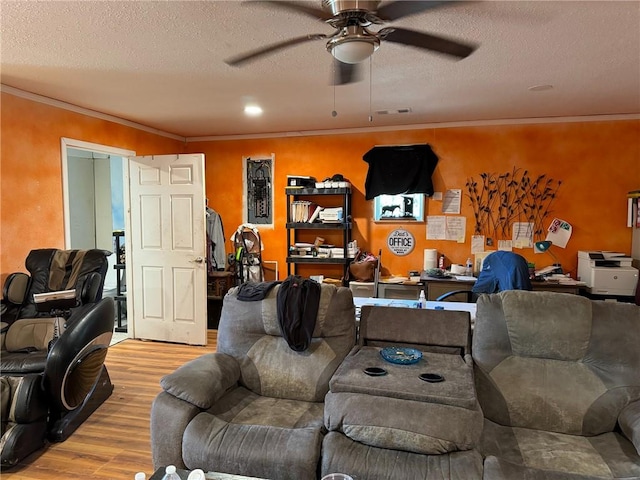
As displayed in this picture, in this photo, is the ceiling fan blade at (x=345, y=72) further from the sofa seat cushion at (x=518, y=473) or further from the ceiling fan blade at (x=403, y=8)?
the sofa seat cushion at (x=518, y=473)

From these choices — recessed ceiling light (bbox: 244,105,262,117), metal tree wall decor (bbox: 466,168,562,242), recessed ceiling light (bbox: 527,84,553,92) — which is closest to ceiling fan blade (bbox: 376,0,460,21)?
recessed ceiling light (bbox: 527,84,553,92)

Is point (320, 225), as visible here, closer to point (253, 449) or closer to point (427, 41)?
point (427, 41)

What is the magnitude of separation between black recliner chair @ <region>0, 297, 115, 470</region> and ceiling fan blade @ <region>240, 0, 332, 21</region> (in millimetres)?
2269

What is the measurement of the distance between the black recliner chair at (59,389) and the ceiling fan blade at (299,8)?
7.44ft

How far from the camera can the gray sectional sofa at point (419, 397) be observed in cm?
185

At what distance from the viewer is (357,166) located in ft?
18.0

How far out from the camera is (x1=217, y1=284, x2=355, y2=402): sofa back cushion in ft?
8.11

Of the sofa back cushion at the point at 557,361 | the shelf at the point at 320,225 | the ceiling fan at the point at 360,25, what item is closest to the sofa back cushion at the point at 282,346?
the sofa back cushion at the point at 557,361

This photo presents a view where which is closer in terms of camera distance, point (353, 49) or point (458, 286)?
point (353, 49)

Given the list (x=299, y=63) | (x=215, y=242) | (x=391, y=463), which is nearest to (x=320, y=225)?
(x=215, y=242)

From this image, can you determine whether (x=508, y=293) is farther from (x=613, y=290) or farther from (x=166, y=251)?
(x=166, y=251)

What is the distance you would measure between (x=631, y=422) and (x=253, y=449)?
172 cm

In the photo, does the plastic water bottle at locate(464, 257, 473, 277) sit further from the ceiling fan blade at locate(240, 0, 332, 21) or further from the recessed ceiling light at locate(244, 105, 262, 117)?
the ceiling fan blade at locate(240, 0, 332, 21)

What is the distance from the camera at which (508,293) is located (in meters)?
2.40
